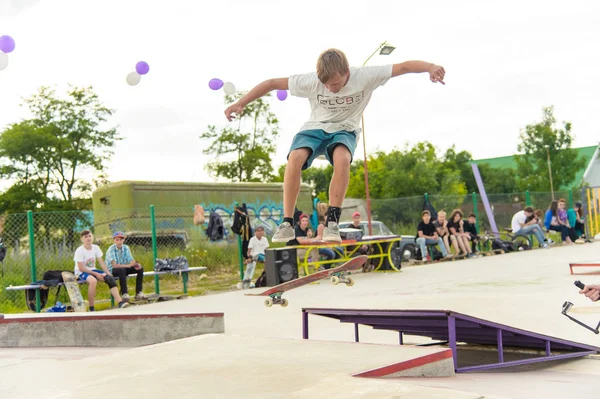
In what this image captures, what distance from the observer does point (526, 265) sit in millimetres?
15250

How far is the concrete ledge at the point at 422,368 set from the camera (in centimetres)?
402

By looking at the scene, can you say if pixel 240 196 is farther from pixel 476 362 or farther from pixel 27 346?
pixel 476 362

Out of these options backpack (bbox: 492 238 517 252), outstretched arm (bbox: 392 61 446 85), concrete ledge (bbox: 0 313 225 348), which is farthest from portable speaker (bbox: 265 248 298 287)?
backpack (bbox: 492 238 517 252)

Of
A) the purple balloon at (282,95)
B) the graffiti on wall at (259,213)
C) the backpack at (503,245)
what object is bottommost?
the backpack at (503,245)

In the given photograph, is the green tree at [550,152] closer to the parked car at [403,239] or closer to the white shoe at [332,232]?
the parked car at [403,239]

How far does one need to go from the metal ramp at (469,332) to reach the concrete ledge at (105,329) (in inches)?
76.8

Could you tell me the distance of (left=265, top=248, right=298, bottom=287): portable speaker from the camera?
13.5 metres

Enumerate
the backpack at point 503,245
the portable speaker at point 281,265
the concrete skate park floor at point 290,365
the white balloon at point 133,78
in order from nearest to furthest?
the concrete skate park floor at point 290,365 → the white balloon at point 133,78 → the portable speaker at point 281,265 → the backpack at point 503,245

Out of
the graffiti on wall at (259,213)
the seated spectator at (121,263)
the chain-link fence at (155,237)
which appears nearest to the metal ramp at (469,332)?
the chain-link fence at (155,237)

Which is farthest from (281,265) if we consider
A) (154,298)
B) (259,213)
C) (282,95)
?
(259,213)

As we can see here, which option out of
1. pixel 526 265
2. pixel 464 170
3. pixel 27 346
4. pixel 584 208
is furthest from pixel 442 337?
pixel 464 170

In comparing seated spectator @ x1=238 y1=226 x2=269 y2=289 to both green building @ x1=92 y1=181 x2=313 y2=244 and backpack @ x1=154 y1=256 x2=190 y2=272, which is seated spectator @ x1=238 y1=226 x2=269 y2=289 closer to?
backpack @ x1=154 y1=256 x2=190 y2=272

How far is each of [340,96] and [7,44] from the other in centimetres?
570

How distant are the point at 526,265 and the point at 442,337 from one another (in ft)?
32.3
